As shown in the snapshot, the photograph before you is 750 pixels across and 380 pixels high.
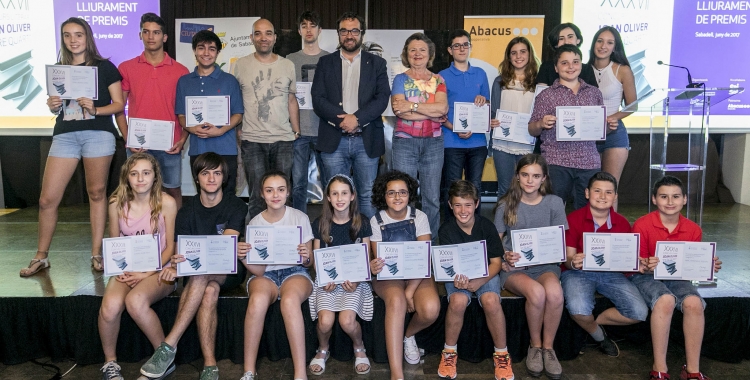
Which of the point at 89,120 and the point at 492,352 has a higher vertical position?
the point at 89,120

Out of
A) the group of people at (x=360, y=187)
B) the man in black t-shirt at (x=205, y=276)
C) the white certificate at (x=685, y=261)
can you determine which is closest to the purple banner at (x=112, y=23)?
the group of people at (x=360, y=187)

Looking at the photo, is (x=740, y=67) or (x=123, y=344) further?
(x=740, y=67)

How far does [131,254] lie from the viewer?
9.89ft

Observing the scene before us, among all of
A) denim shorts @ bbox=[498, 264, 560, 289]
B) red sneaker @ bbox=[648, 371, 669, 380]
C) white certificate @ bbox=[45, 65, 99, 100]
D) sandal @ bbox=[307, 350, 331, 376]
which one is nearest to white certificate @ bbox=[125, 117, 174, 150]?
white certificate @ bbox=[45, 65, 99, 100]

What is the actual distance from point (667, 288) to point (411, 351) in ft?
4.48

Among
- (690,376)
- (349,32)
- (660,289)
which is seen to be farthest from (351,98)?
(690,376)

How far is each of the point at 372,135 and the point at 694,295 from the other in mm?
2045

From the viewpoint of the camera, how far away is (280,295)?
10.2 feet

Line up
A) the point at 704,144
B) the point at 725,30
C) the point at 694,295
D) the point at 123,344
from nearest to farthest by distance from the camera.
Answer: the point at 694,295 < the point at 123,344 < the point at 704,144 < the point at 725,30

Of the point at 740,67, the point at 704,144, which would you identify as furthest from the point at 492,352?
the point at 740,67

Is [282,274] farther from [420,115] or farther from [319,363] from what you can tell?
[420,115]

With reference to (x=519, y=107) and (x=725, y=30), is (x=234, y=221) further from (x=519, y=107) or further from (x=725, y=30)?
(x=725, y=30)

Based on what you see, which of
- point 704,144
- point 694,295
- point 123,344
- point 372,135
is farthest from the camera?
point 372,135

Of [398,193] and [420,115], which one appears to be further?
[420,115]
